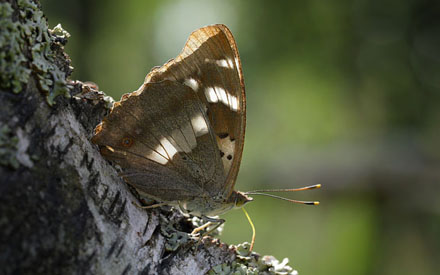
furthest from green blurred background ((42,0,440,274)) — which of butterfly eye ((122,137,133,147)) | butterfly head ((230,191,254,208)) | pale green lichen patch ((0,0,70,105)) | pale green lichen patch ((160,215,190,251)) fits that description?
pale green lichen patch ((0,0,70,105))

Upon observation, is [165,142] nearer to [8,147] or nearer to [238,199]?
[238,199]

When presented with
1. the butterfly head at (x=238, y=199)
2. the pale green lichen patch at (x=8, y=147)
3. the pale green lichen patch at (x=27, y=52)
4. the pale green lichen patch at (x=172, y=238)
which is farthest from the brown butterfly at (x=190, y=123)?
the pale green lichen patch at (x=8, y=147)

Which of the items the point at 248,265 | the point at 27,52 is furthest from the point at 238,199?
the point at 27,52

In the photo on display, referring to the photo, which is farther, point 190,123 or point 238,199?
point 238,199

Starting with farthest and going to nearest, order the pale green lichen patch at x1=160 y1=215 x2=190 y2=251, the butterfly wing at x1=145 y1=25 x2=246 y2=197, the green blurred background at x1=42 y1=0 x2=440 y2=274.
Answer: the green blurred background at x1=42 y1=0 x2=440 y2=274, the butterfly wing at x1=145 y1=25 x2=246 y2=197, the pale green lichen patch at x1=160 y1=215 x2=190 y2=251

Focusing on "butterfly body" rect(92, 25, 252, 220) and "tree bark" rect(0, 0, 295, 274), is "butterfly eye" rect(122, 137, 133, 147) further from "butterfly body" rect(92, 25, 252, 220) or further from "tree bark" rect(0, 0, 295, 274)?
"tree bark" rect(0, 0, 295, 274)

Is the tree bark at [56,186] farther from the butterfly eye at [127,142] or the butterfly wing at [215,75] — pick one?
the butterfly wing at [215,75]

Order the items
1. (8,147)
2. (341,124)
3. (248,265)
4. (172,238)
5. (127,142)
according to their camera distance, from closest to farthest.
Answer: (8,147), (172,238), (248,265), (127,142), (341,124)

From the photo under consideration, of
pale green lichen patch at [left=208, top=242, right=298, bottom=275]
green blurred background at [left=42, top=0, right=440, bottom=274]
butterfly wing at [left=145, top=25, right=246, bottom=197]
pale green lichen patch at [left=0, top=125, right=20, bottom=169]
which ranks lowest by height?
pale green lichen patch at [left=0, top=125, right=20, bottom=169]
